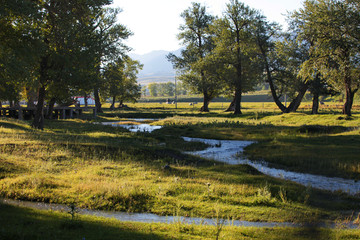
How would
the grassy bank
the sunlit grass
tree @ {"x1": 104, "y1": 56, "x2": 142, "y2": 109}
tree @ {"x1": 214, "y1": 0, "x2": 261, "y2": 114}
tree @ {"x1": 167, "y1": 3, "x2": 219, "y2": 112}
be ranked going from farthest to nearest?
tree @ {"x1": 167, "y1": 3, "x2": 219, "y2": 112}, tree @ {"x1": 104, "y1": 56, "x2": 142, "y2": 109}, tree @ {"x1": 214, "y1": 0, "x2": 261, "y2": 114}, the sunlit grass, the grassy bank

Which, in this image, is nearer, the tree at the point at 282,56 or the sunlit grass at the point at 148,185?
the sunlit grass at the point at 148,185

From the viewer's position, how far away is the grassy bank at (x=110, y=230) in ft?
21.4

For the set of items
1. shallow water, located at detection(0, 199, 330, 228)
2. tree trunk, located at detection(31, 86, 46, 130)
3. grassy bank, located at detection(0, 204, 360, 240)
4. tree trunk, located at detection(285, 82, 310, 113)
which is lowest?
shallow water, located at detection(0, 199, 330, 228)

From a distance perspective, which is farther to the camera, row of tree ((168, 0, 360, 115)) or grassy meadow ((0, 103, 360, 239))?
row of tree ((168, 0, 360, 115))

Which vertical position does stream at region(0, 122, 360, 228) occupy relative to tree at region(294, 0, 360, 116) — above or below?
below

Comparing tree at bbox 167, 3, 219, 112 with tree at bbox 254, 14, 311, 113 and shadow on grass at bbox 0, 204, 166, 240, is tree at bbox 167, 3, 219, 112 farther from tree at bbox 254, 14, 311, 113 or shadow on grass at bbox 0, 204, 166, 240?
shadow on grass at bbox 0, 204, 166, 240

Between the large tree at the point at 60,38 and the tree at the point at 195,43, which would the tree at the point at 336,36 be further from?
the tree at the point at 195,43

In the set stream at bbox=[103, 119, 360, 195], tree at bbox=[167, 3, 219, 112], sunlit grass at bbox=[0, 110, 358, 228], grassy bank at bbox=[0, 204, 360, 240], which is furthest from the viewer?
tree at bbox=[167, 3, 219, 112]

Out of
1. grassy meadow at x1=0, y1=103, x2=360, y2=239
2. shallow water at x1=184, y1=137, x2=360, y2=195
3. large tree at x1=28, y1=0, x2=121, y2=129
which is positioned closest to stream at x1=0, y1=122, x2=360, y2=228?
shallow water at x1=184, y1=137, x2=360, y2=195

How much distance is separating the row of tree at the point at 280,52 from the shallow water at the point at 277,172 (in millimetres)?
14855

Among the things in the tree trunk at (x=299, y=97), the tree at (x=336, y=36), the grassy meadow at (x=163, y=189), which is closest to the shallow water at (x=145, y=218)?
the grassy meadow at (x=163, y=189)

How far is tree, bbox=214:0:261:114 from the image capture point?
4672 cm

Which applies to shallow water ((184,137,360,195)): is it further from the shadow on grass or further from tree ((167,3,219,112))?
tree ((167,3,219,112))

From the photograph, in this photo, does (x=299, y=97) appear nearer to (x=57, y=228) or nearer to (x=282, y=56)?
(x=282, y=56)
